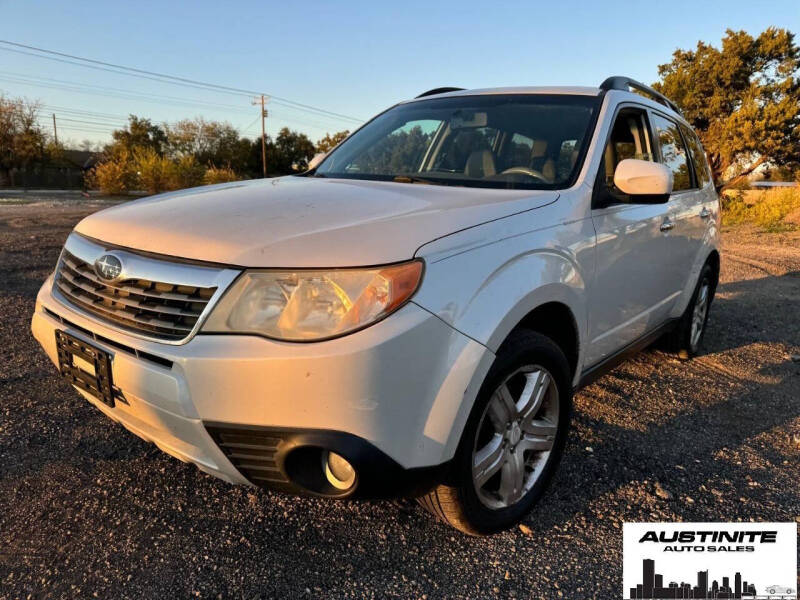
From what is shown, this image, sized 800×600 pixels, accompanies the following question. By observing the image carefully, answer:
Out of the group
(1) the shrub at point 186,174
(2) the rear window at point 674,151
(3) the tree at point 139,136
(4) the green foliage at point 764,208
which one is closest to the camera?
(2) the rear window at point 674,151

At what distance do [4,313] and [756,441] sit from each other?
5594mm

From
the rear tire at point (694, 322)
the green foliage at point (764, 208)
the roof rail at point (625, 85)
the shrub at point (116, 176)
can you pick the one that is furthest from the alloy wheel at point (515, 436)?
the shrub at point (116, 176)

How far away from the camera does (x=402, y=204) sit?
1.93 m

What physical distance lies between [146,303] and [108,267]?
0.24 meters

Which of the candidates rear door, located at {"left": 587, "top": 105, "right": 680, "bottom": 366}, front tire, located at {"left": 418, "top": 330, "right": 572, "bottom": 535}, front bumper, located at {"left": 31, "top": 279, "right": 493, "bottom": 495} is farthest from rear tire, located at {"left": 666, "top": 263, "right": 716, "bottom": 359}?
front bumper, located at {"left": 31, "top": 279, "right": 493, "bottom": 495}

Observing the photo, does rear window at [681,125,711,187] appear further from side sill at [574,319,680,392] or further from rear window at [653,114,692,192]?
side sill at [574,319,680,392]

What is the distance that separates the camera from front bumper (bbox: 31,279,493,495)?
145cm

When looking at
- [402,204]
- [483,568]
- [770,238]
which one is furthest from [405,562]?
[770,238]

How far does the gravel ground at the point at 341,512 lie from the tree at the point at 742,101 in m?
21.0

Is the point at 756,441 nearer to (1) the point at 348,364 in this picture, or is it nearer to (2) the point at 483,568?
(2) the point at 483,568

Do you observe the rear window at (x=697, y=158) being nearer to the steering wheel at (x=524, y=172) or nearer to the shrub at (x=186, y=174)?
the steering wheel at (x=524, y=172)

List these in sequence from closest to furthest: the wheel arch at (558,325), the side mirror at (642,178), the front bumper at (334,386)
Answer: the front bumper at (334,386) → the wheel arch at (558,325) → the side mirror at (642,178)

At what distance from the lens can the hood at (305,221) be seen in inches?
60.9

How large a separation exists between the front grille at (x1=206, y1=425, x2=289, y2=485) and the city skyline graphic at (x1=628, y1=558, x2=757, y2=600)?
1.32 m
